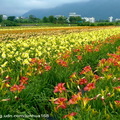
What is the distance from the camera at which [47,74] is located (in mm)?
4605

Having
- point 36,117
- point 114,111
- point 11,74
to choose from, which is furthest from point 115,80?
point 11,74

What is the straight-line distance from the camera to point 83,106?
2.95 metres

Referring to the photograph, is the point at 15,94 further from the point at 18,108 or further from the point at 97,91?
the point at 97,91

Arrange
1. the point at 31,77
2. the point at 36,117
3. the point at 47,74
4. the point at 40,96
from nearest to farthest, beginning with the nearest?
the point at 36,117 < the point at 40,96 < the point at 31,77 < the point at 47,74

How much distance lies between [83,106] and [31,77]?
1642mm

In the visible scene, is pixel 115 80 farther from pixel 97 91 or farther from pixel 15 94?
pixel 15 94

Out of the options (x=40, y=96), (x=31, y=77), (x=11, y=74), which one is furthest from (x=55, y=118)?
(x=11, y=74)

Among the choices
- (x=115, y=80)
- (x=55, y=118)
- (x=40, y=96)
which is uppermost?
(x=115, y=80)

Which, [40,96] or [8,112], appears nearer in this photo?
[8,112]

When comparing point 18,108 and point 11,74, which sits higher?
point 11,74

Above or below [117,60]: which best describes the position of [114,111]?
below

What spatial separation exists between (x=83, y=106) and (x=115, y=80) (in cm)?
112

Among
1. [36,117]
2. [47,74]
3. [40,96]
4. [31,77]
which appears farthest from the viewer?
[47,74]

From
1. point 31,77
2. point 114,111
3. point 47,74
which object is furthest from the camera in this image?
point 47,74
